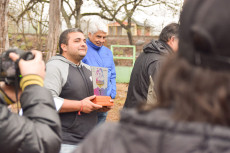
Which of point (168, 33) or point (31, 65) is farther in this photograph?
point (168, 33)

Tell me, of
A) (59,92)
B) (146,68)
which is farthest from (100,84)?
(59,92)

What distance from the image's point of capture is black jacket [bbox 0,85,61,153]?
4.16 ft

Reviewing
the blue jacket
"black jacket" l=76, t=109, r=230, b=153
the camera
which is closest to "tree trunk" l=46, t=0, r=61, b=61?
the blue jacket

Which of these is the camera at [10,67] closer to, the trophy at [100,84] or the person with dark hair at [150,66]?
the trophy at [100,84]

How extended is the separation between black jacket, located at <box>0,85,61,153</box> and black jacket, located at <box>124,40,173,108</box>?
1.80 metres

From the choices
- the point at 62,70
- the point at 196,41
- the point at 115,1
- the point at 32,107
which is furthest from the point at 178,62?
the point at 115,1

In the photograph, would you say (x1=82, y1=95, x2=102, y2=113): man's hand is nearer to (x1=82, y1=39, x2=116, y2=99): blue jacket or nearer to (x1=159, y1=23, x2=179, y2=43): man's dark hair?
(x1=159, y1=23, x2=179, y2=43): man's dark hair

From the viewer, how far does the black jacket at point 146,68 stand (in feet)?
10.4

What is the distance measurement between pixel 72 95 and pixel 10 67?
4.45 ft

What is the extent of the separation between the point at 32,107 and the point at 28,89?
79 millimetres

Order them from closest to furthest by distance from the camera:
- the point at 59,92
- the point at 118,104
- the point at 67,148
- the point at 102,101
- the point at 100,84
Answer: the point at 67,148, the point at 59,92, the point at 102,101, the point at 100,84, the point at 118,104

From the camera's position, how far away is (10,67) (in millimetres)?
1484

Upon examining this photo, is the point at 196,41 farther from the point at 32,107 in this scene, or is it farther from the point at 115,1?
the point at 115,1

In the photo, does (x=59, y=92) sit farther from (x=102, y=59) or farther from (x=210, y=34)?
(x=210, y=34)
